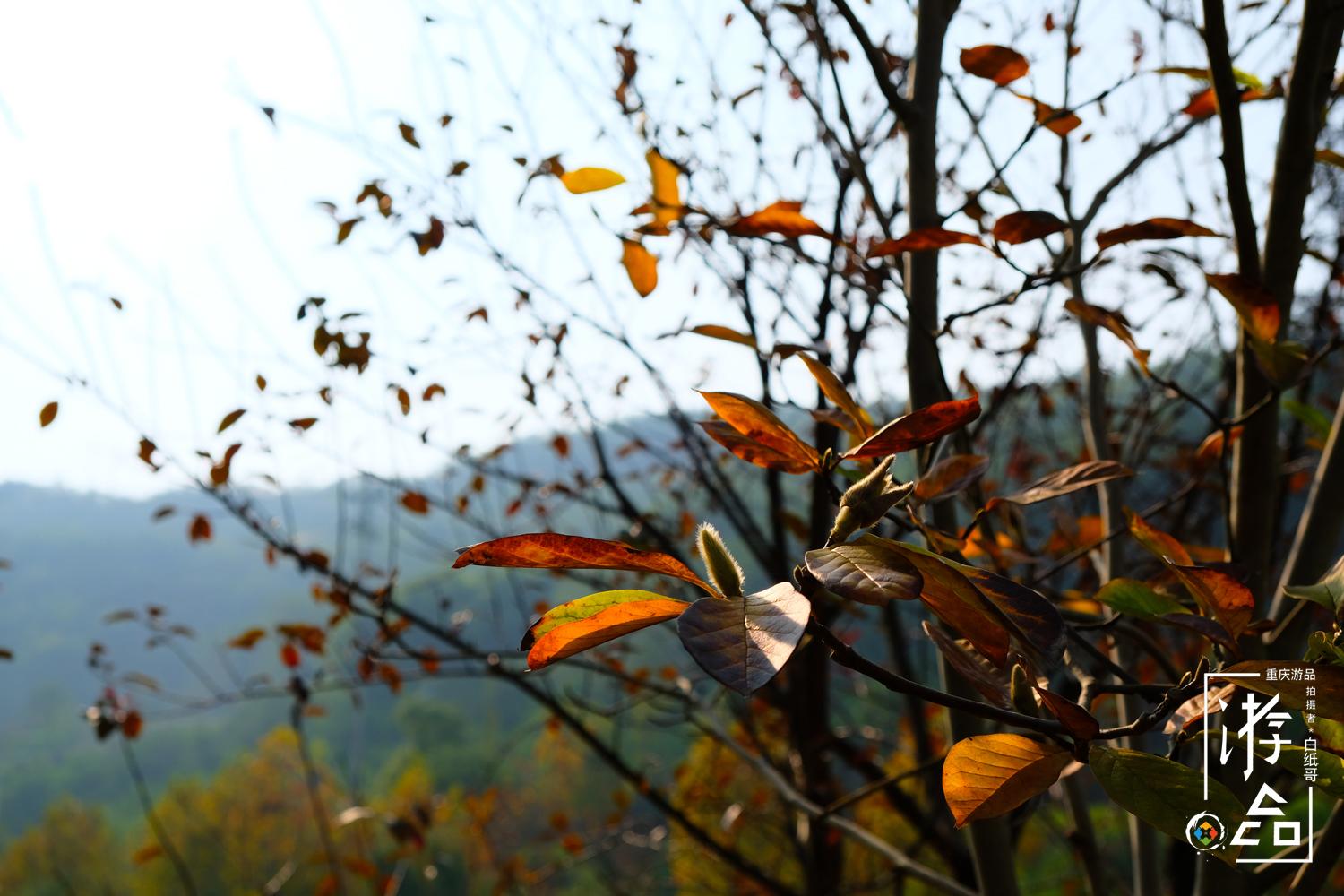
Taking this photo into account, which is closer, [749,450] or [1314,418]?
[749,450]

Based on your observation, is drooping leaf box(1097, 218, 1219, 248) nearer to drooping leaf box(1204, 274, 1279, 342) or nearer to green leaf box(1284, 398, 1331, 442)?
drooping leaf box(1204, 274, 1279, 342)

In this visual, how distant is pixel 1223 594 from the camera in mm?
501

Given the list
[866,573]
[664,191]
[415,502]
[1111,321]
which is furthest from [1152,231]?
[415,502]

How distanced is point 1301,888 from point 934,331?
58 centimetres

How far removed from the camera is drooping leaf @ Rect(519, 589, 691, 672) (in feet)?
1.20

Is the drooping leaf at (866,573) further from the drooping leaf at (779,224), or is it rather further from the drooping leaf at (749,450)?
the drooping leaf at (779,224)

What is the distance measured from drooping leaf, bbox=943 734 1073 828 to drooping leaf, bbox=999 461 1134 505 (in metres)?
0.22

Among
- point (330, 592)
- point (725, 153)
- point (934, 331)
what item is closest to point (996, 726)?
point (934, 331)

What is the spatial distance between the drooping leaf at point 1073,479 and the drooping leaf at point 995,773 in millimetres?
216

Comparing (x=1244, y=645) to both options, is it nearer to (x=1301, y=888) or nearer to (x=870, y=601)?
(x=1301, y=888)

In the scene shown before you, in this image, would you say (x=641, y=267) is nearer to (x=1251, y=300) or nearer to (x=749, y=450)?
(x=749, y=450)

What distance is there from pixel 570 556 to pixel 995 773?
24cm

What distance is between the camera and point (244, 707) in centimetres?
3597

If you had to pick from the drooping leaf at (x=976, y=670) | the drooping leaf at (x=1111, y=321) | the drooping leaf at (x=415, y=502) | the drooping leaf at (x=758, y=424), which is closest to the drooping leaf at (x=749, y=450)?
the drooping leaf at (x=758, y=424)
